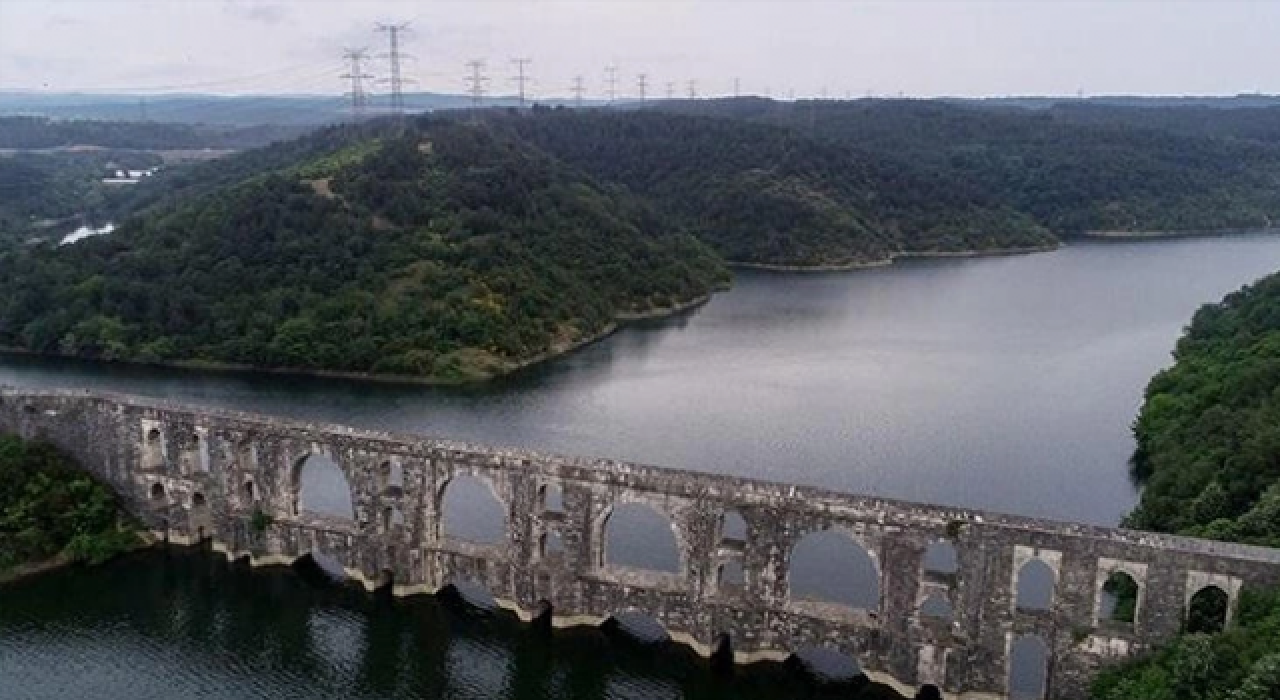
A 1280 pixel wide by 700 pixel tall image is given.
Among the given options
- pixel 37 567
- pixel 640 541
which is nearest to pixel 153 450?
pixel 37 567

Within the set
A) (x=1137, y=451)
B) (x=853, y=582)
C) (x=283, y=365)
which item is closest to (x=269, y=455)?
(x=853, y=582)

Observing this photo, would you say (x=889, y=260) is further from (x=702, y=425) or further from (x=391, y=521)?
(x=391, y=521)

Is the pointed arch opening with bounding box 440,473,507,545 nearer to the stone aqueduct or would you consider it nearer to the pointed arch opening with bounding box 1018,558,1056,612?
the stone aqueduct

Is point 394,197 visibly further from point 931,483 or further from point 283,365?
point 931,483

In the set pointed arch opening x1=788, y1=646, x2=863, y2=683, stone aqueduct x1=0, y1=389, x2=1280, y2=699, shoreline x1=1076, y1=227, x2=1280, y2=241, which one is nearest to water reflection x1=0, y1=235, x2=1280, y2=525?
pointed arch opening x1=788, y1=646, x2=863, y2=683

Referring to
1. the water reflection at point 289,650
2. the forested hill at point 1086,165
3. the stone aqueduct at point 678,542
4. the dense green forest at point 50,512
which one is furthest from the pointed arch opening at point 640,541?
the forested hill at point 1086,165

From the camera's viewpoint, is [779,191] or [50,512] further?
[779,191]
